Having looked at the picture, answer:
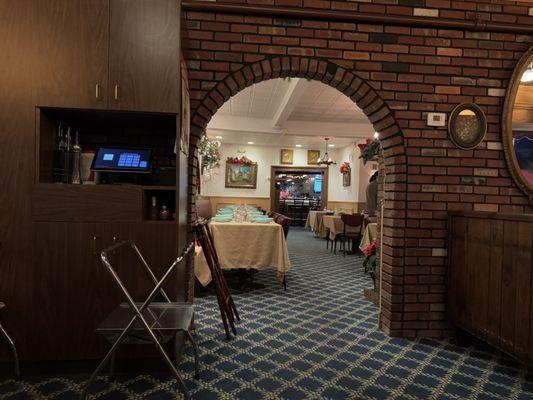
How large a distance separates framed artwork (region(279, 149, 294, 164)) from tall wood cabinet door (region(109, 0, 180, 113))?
10.1m

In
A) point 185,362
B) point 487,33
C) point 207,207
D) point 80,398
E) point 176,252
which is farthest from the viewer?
point 207,207

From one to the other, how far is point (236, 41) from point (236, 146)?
9240 millimetres

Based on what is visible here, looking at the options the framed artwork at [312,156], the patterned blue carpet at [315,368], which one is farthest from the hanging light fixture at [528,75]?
the framed artwork at [312,156]

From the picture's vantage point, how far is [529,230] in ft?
6.52

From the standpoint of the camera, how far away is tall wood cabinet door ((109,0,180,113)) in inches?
79.2

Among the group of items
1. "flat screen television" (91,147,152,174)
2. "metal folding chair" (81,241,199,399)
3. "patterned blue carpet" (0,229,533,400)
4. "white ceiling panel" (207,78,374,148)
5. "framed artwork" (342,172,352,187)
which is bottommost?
"patterned blue carpet" (0,229,533,400)

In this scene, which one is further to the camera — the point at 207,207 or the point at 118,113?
the point at 207,207

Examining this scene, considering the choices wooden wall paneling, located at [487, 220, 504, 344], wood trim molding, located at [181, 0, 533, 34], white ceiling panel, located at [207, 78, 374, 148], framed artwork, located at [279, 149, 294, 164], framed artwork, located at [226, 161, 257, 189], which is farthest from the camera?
framed artwork, located at [279, 149, 294, 164]

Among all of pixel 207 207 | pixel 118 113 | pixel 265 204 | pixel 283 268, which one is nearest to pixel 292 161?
pixel 265 204

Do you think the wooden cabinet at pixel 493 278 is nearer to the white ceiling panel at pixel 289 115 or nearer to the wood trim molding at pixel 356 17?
the wood trim molding at pixel 356 17

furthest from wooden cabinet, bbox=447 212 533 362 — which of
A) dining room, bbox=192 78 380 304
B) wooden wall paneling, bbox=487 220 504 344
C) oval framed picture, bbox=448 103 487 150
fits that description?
dining room, bbox=192 78 380 304

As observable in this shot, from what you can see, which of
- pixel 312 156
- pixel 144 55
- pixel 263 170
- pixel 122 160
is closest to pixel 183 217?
pixel 122 160

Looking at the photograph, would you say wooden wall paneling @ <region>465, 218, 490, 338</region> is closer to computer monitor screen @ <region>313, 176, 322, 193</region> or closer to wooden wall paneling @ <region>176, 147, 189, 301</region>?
wooden wall paneling @ <region>176, 147, 189, 301</region>

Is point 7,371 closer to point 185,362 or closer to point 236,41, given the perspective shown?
point 185,362
